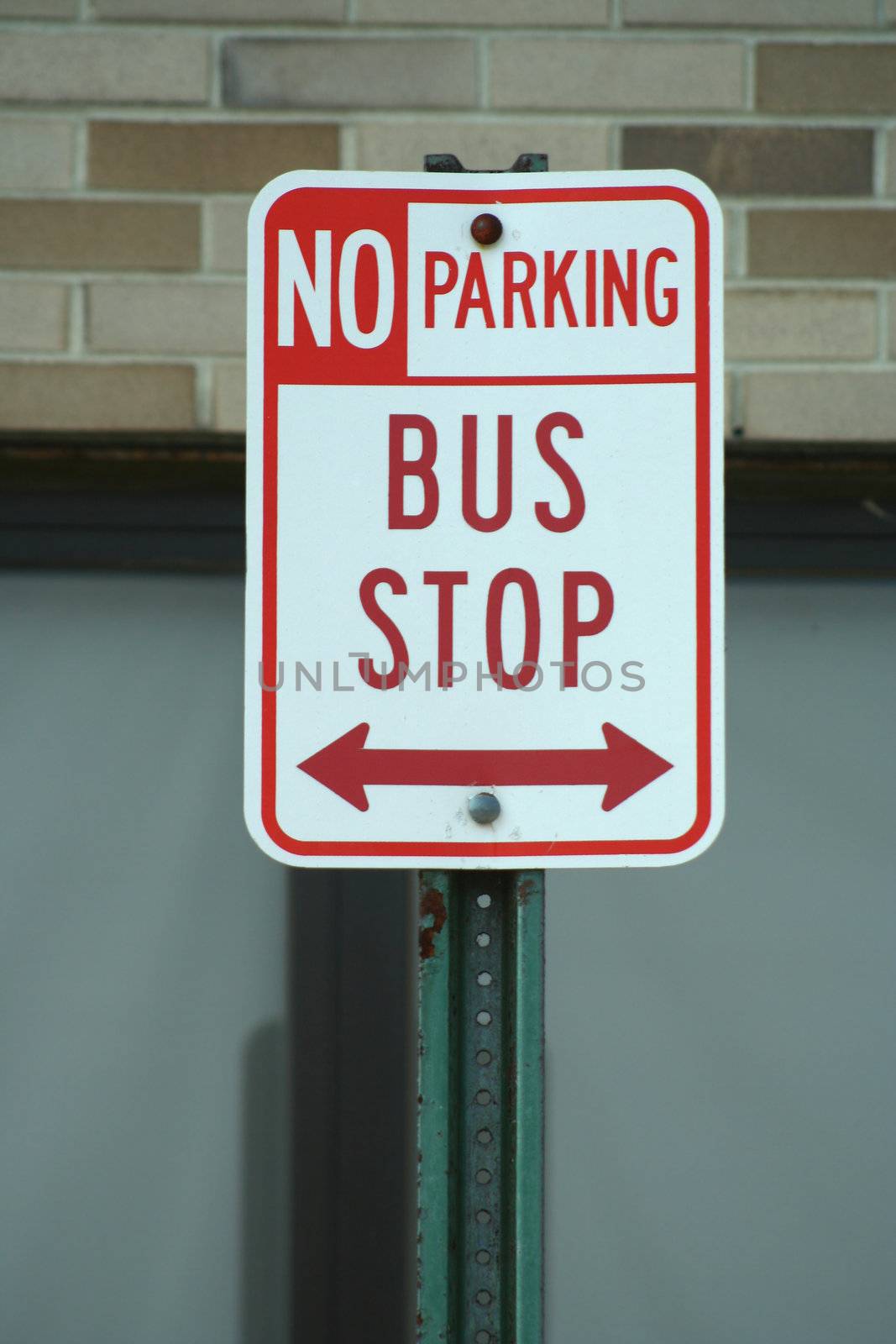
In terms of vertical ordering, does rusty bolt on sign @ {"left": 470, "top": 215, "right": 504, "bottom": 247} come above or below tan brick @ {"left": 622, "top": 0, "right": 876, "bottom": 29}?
below

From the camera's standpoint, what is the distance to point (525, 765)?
3.82ft

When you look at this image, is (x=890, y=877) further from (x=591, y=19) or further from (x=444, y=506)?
(x=591, y=19)

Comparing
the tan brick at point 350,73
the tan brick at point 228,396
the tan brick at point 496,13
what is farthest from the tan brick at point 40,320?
the tan brick at point 496,13

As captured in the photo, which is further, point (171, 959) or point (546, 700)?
point (171, 959)

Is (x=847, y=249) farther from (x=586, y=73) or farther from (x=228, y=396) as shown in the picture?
(x=228, y=396)

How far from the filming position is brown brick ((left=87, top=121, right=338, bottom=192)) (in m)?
2.07

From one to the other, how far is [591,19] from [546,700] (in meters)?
1.45

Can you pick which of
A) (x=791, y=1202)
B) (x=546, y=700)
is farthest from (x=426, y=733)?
(x=791, y=1202)

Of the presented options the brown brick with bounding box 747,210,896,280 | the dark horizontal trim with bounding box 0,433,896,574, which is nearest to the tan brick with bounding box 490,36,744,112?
the brown brick with bounding box 747,210,896,280

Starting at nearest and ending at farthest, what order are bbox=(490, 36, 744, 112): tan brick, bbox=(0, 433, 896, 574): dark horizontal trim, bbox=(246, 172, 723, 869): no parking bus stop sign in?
bbox=(246, 172, 723, 869): no parking bus stop sign
bbox=(490, 36, 744, 112): tan brick
bbox=(0, 433, 896, 574): dark horizontal trim

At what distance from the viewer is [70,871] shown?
88.0 inches

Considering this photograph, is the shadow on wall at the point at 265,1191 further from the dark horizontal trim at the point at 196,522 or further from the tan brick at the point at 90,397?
the tan brick at the point at 90,397

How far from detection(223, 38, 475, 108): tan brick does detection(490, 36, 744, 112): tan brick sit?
0.07 meters

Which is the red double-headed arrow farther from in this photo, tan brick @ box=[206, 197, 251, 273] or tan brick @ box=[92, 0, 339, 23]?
tan brick @ box=[92, 0, 339, 23]
